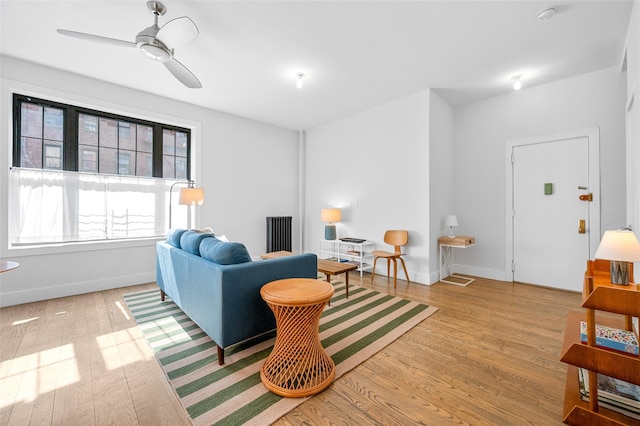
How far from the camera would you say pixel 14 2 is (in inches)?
86.5

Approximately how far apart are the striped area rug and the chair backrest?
939 millimetres

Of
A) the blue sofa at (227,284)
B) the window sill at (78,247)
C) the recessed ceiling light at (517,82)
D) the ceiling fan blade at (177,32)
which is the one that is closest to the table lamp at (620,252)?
the blue sofa at (227,284)

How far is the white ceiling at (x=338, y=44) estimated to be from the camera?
2273mm

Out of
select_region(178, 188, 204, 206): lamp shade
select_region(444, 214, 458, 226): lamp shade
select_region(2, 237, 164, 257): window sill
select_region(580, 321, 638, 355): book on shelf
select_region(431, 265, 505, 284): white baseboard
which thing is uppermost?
select_region(178, 188, 204, 206): lamp shade

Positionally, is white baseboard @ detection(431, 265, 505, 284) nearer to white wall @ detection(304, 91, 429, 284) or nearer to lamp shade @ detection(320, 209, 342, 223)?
white wall @ detection(304, 91, 429, 284)

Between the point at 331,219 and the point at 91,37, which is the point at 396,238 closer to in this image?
the point at 331,219

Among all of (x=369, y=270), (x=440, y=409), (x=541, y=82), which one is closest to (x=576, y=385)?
(x=440, y=409)

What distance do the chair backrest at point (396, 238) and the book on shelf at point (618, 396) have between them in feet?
8.56

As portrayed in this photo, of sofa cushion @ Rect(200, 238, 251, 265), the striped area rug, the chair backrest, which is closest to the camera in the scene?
the striped area rug

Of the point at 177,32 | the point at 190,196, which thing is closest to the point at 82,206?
the point at 190,196

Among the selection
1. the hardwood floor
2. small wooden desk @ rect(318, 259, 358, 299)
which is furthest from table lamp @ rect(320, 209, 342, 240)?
the hardwood floor

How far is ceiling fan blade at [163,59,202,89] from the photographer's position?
2.44 m

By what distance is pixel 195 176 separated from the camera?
441 centimetres

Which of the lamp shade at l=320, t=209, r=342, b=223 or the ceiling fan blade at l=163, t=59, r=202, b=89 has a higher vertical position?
the ceiling fan blade at l=163, t=59, r=202, b=89
